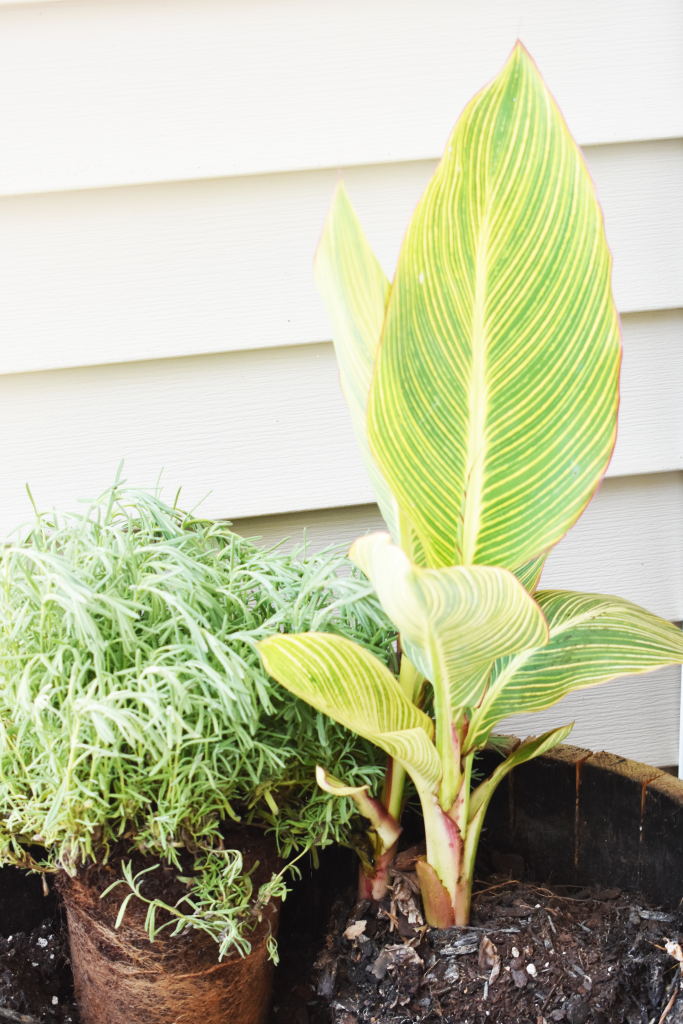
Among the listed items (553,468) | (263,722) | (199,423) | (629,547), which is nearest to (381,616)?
(263,722)

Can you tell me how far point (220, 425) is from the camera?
3.77 ft

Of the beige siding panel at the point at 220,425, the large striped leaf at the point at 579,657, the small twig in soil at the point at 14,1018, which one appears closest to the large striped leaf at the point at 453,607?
the large striped leaf at the point at 579,657

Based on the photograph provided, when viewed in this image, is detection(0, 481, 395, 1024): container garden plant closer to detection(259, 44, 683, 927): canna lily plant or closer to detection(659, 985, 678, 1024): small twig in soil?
detection(259, 44, 683, 927): canna lily plant

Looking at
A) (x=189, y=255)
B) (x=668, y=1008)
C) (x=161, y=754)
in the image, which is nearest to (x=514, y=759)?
(x=668, y=1008)

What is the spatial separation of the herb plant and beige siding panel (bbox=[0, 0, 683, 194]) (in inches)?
18.3

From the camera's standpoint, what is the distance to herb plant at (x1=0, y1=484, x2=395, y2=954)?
0.73m

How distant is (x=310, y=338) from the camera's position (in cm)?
112

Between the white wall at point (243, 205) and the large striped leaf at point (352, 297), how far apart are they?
0.35 metres

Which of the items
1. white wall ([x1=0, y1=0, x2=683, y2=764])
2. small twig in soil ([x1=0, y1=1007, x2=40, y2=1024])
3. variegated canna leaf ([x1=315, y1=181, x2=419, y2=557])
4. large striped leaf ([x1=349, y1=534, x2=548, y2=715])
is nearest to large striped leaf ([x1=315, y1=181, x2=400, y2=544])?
variegated canna leaf ([x1=315, y1=181, x2=419, y2=557])

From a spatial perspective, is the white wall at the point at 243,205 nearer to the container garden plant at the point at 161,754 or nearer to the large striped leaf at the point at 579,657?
the container garden plant at the point at 161,754

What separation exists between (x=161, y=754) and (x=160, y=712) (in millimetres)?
96

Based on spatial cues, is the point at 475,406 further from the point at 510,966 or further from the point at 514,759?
the point at 510,966

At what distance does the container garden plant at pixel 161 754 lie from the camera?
736 millimetres

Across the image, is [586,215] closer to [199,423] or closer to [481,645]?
[481,645]
